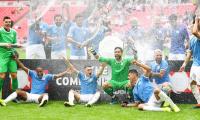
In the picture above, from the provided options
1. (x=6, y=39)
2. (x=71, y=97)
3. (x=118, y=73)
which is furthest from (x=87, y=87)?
(x=6, y=39)

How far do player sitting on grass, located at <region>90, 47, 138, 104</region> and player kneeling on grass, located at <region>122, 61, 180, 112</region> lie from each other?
0.46 ft

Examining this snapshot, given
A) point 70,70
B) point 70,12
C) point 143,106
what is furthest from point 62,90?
point 70,12

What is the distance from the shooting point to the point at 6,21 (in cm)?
1102

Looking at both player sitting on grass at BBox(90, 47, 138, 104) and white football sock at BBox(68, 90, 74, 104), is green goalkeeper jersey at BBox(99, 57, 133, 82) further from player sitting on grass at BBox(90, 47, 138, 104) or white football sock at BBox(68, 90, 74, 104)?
white football sock at BBox(68, 90, 74, 104)

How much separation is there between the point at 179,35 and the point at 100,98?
9.79 ft

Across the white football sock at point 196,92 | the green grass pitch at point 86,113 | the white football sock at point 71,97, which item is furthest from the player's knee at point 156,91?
the white football sock at point 71,97

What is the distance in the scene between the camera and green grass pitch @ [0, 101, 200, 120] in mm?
9188

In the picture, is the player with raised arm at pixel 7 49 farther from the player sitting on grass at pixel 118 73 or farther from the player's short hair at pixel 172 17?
the player's short hair at pixel 172 17

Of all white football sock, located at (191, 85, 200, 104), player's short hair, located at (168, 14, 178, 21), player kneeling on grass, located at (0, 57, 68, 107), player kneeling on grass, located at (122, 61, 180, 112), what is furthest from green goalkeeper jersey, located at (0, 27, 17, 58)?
player's short hair, located at (168, 14, 178, 21)

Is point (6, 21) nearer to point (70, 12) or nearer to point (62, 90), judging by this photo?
point (62, 90)

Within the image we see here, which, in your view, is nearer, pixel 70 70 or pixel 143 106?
pixel 143 106

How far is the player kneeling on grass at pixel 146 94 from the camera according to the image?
391 inches

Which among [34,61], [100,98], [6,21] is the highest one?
[6,21]

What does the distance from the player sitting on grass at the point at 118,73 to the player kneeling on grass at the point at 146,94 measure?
14cm
